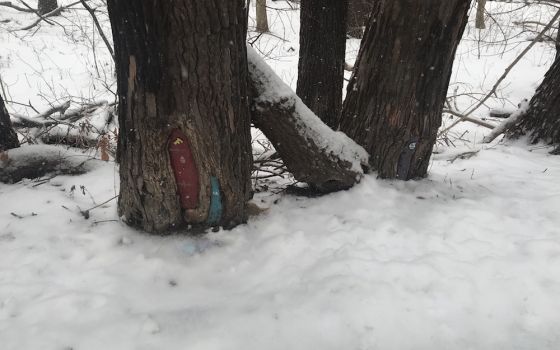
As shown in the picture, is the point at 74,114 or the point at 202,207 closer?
the point at 202,207

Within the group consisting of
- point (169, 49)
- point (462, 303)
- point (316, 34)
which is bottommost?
point (462, 303)

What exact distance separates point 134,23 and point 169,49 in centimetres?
16

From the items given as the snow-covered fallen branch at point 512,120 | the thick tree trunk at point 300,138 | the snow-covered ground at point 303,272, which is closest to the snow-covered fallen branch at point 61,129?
the snow-covered ground at point 303,272

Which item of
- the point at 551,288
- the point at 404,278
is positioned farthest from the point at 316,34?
the point at 551,288

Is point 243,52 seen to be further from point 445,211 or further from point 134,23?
point 445,211

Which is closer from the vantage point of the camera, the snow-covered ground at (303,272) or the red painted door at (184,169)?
the snow-covered ground at (303,272)

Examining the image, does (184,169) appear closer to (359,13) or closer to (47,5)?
(359,13)

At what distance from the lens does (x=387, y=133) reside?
2348 millimetres

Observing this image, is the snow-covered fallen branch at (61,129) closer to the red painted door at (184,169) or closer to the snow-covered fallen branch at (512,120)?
the red painted door at (184,169)

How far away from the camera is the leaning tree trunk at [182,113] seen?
1.52 metres

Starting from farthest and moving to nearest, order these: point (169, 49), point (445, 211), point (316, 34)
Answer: point (316, 34)
point (445, 211)
point (169, 49)

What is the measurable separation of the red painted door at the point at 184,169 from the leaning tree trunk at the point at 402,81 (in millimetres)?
1072

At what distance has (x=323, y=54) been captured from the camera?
3.31m

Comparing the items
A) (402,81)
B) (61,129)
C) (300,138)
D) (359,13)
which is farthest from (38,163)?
(359,13)
